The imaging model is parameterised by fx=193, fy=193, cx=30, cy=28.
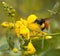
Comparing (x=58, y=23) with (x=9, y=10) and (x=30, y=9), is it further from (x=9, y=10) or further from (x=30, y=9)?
(x=9, y=10)

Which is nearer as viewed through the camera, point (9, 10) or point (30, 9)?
point (9, 10)

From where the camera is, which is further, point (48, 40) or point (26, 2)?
point (26, 2)

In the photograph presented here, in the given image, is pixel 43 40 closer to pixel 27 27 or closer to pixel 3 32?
pixel 27 27

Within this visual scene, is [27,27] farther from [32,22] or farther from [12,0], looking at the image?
[12,0]

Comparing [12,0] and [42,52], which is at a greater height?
[12,0]

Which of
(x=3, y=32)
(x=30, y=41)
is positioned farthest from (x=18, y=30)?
(x=3, y=32)

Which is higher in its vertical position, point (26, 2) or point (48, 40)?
point (26, 2)

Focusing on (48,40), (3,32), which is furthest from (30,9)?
(48,40)
